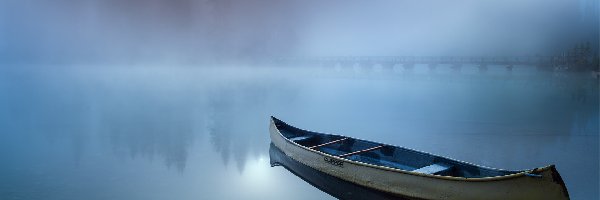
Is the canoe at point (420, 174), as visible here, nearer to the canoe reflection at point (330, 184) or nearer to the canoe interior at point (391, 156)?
the canoe interior at point (391, 156)

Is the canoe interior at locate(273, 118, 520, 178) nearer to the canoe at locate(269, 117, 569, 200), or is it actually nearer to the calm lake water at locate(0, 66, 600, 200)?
the canoe at locate(269, 117, 569, 200)

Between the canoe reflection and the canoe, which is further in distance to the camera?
the canoe reflection

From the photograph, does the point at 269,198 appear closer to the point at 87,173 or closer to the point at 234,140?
the point at 87,173

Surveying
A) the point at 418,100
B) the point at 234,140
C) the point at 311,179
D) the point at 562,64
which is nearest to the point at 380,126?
the point at 234,140

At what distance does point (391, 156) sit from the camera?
18.0m

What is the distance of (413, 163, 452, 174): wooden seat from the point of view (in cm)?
1446

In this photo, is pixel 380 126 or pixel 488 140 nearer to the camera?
pixel 488 140

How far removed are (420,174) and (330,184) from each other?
5060 millimetres

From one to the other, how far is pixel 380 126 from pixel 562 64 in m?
Answer: 95.9

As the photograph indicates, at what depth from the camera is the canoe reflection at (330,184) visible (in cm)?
1522

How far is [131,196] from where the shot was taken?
17.3 metres

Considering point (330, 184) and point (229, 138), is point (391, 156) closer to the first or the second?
point (330, 184)

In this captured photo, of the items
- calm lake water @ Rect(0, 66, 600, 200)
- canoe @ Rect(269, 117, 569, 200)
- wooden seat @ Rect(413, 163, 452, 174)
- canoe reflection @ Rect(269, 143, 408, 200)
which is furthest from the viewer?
calm lake water @ Rect(0, 66, 600, 200)

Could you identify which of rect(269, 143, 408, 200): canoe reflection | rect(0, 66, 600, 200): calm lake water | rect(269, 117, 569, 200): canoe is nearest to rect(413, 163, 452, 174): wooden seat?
rect(269, 117, 569, 200): canoe
